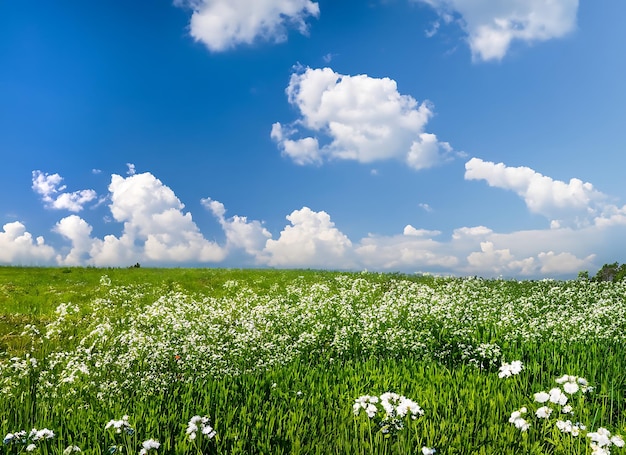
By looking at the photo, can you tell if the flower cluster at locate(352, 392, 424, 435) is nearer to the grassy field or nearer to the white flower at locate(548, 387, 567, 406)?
the grassy field

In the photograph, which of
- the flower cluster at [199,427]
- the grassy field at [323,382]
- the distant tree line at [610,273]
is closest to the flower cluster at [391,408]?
the grassy field at [323,382]

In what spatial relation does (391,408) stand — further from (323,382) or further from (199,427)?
(323,382)

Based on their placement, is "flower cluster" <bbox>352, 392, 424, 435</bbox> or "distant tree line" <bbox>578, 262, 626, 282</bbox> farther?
"distant tree line" <bbox>578, 262, 626, 282</bbox>

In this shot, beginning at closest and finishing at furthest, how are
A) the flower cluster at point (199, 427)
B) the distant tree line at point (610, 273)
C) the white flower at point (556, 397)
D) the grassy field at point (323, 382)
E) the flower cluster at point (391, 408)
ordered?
1. the flower cluster at point (199, 427)
2. the flower cluster at point (391, 408)
3. the white flower at point (556, 397)
4. the grassy field at point (323, 382)
5. the distant tree line at point (610, 273)

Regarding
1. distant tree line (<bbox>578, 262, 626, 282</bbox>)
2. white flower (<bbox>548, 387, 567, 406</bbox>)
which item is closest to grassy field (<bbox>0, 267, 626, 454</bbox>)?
white flower (<bbox>548, 387, 567, 406</bbox>)

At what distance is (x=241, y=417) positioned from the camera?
7195mm

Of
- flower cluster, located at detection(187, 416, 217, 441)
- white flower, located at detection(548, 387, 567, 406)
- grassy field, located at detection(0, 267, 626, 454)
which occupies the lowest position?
grassy field, located at detection(0, 267, 626, 454)

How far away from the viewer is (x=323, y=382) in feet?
31.2

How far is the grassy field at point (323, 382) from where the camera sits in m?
6.43

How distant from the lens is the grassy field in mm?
6434

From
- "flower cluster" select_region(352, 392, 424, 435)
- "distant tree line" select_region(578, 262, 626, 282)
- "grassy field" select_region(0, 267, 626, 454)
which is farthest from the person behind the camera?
"distant tree line" select_region(578, 262, 626, 282)

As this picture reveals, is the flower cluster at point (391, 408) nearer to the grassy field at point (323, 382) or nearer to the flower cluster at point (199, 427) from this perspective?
the grassy field at point (323, 382)

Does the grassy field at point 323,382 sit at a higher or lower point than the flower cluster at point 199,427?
lower

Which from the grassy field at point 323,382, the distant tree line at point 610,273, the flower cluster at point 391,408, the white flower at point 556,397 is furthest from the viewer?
the distant tree line at point 610,273
